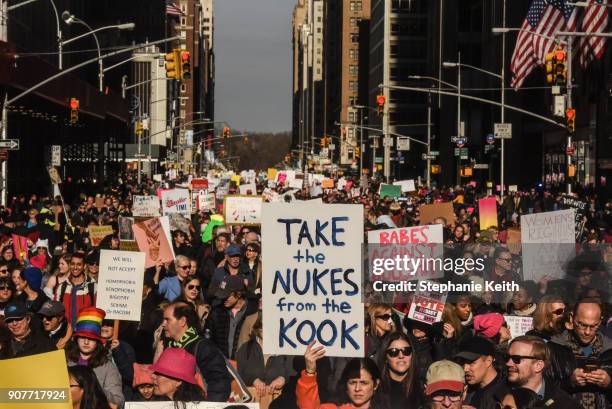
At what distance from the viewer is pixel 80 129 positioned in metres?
68.6

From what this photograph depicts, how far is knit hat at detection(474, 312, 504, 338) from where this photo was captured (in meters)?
9.93

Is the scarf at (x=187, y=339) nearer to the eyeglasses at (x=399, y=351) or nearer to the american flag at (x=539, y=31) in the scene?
the eyeglasses at (x=399, y=351)

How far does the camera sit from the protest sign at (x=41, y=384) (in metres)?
6.42

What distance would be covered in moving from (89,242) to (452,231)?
18.7 ft

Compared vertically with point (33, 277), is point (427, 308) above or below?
below

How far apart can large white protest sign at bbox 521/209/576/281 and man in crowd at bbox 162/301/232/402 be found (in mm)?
3890

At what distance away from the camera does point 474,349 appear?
8367 millimetres

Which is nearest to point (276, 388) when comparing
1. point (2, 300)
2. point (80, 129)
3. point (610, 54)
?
point (2, 300)

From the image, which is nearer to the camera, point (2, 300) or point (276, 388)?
point (276, 388)

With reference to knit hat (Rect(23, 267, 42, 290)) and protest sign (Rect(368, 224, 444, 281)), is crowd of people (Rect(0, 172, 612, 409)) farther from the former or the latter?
protest sign (Rect(368, 224, 444, 281))

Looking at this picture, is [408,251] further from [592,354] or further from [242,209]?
[242,209]

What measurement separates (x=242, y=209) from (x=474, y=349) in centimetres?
1534


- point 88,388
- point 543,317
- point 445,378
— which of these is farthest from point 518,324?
point 88,388

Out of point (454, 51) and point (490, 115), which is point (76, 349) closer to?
point (490, 115)
